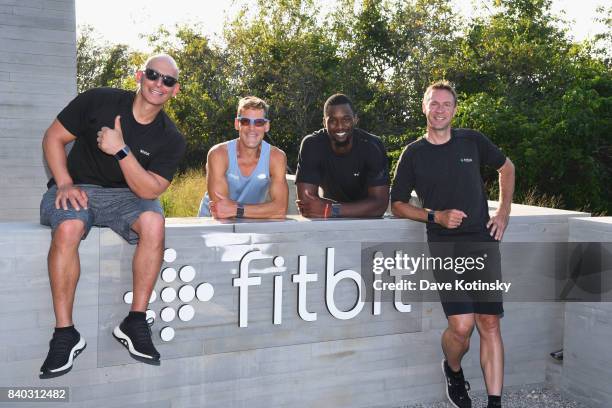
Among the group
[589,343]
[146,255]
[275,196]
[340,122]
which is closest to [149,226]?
[146,255]

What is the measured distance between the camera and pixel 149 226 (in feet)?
12.3

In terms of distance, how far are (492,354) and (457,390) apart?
0.40 metres

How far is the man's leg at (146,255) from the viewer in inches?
147

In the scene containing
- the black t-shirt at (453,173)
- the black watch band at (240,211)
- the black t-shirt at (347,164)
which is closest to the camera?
the black t-shirt at (453,173)

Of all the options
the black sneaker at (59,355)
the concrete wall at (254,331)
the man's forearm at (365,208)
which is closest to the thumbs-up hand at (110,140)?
the concrete wall at (254,331)

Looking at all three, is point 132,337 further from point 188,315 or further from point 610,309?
point 610,309

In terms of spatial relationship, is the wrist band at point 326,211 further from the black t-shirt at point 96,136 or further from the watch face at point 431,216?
the black t-shirt at point 96,136

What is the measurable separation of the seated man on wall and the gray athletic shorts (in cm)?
78

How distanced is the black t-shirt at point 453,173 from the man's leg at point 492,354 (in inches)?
21.5

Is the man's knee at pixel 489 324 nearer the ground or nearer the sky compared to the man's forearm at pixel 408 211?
nearer the ground

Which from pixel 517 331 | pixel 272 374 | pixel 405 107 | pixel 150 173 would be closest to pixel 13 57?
pixel 150 173

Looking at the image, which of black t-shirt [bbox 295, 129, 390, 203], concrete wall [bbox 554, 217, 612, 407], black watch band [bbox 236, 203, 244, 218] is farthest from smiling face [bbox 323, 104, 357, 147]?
concrete wall [bbox 554, 217, 612, 407]

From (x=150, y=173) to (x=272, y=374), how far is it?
1396 millimetres

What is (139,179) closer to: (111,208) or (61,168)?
(111,208)
